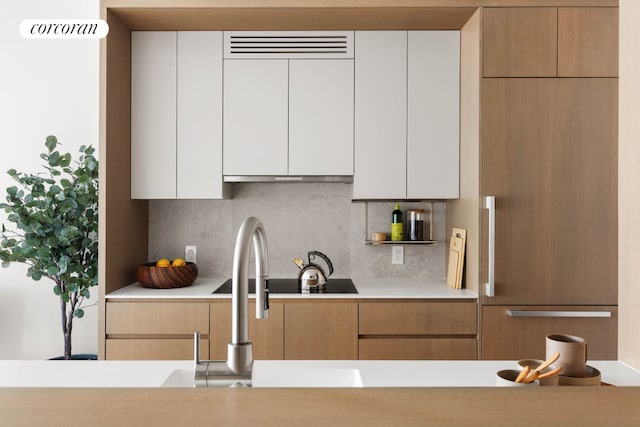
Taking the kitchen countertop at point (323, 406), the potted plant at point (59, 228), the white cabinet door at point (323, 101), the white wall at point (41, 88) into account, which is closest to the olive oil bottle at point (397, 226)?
the white cabinet door at point (323, 101)

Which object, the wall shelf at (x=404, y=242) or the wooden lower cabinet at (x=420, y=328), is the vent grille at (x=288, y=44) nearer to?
the wall shelf at (x=404, y=242)

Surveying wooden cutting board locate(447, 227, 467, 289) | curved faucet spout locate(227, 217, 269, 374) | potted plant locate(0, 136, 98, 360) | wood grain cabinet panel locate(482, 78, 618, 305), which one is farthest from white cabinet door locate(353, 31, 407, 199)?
curved faucet spout locate(227, 217, 269, 374)

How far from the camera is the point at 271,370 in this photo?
4.73ft

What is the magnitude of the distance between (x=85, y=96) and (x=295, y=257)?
1643mm

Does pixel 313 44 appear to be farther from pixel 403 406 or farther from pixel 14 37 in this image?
pixel 403 406

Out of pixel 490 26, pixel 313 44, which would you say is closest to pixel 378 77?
pixel 313 44

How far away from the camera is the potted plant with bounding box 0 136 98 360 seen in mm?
2795

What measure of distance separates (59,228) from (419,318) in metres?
1.95

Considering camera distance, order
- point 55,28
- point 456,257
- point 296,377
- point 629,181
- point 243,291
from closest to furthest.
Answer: point 243,291 < point 629,181 < point 296,377 < point 456,257 < point 55,28

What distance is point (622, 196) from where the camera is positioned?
3.93ft

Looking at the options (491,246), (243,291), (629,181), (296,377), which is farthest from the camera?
(491,246)

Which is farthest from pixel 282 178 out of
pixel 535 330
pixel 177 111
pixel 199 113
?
pixel 535 330

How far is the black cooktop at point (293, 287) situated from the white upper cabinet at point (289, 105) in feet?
2.13

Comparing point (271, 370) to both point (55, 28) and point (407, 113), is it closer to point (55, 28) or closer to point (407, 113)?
point (407, 113)
